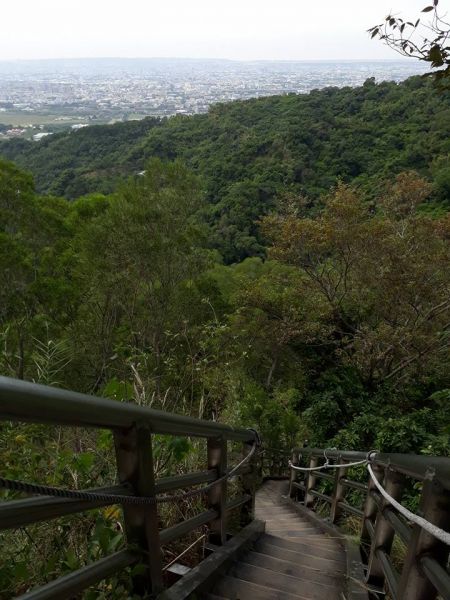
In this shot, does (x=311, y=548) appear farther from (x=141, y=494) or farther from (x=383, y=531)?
(x=141, y=494)

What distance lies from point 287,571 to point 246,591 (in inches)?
21.7

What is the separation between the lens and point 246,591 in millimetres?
2432

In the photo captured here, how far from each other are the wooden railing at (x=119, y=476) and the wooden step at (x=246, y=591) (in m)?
0.31

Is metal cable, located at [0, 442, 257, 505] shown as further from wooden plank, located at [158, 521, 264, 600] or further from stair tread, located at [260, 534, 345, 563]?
stair tread, located at [260, 534, 345, 563]

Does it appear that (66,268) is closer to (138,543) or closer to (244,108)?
(138,543)

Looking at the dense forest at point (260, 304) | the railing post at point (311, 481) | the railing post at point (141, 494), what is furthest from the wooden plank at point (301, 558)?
the dense forest at point (260, 304)

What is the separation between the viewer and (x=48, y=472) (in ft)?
8.36

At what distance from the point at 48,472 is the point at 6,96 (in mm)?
158637

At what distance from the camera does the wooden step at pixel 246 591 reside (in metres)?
2.38

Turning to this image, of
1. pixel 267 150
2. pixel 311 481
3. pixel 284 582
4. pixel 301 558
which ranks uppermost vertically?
pixel 267 150

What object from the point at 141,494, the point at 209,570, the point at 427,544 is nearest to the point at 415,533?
the point at 427,544

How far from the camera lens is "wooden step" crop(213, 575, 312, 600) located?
7.82 ft

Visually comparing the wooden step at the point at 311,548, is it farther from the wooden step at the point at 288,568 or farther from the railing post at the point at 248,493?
the wooden step at the point at 288,568

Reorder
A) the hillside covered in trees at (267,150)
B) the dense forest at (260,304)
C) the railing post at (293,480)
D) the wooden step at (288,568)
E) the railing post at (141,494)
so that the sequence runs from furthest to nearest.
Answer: the hillside covered in trees at (267,150), the dense forest at (260,304), the railing post at (293,480), the wooden step at (288,568), the railing post at (141,494)
